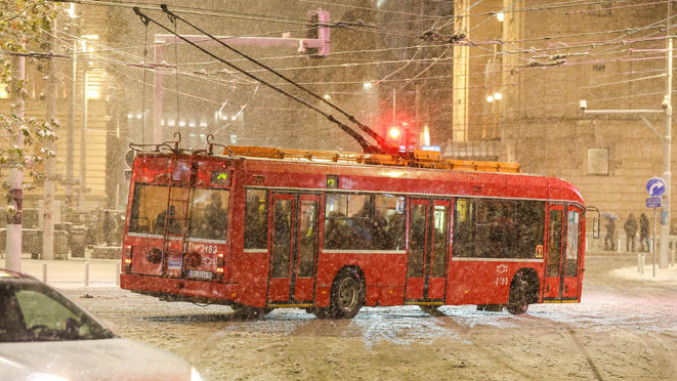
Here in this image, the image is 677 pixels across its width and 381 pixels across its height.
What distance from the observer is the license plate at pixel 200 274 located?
1507 centimetres

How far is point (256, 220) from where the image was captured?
15.5 m

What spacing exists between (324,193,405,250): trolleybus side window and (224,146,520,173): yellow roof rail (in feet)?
2.64

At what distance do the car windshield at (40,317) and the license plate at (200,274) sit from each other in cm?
834

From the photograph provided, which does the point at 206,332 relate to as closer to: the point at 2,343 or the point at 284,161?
the point at 284,161

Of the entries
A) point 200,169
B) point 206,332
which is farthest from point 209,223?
point 206,332

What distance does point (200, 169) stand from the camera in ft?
50.7

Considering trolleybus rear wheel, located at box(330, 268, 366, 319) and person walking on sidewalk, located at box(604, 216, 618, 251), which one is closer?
trolleybus rear wheel, located at box(330, 268, 366, 319)

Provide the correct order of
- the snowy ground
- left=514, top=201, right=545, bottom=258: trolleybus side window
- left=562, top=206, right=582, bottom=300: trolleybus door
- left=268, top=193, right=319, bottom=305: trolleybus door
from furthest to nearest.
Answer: left=562, top=206, right=582, bottom=300: trolleybus door
left=514, top=201, right=545, bottom=258: trolleybus side window
left=268, top=193, right=319, bottom=305: trolleybus door
the snowy ground

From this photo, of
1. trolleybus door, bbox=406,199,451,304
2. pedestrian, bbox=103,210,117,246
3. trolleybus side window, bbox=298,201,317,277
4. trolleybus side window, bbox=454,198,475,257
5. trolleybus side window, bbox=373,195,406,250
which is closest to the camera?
trolleybus side window, bbox=298,201,317,277

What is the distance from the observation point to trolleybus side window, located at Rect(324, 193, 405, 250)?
53.9 ft

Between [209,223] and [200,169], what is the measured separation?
0.90 metres

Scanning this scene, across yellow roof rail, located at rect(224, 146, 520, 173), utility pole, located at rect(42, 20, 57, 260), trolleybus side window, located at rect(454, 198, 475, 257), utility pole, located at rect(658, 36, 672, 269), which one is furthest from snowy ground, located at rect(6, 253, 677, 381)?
utility pole, located at rect(658, 36, 672, 269)

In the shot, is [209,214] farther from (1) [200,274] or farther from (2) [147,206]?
(2) [147,206]

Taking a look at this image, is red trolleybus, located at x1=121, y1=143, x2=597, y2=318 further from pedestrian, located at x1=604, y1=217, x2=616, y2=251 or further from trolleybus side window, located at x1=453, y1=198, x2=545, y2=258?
pedestrian, located at x1=604, y1=217, x2=616, y2=251
